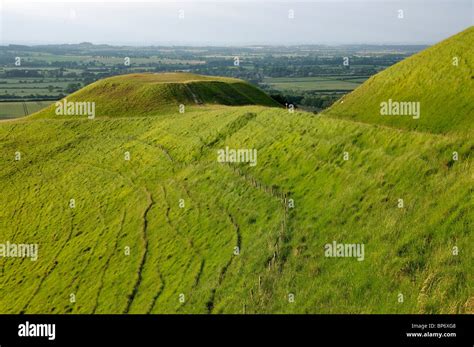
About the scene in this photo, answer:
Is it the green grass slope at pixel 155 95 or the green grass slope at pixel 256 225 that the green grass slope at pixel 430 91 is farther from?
the green grass slope at pixel 155 95

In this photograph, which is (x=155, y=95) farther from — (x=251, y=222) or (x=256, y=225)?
(x=256, y=225)

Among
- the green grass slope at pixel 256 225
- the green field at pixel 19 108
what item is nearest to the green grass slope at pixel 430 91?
the green grass slope at pixel 256 225

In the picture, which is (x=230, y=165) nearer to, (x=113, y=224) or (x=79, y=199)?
(x=113, y=224)

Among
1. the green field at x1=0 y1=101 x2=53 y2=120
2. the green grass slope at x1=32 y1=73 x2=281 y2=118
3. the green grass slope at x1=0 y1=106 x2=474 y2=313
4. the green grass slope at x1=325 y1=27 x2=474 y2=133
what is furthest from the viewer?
the green field at x1=0 y1=101 x2=53 y2=120

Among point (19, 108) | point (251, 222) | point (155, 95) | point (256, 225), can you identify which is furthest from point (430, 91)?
point (19, 108)

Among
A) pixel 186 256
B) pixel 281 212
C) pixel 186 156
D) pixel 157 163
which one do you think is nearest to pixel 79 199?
pixel 157 163

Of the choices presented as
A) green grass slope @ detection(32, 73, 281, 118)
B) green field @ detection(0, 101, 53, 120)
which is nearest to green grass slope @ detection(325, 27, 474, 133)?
green grass slope @ detection(32, 73, 281, 118)

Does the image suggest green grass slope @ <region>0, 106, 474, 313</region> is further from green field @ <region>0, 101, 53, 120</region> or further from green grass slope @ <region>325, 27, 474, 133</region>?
green field @ <region>0, 101, 53, 120</region>

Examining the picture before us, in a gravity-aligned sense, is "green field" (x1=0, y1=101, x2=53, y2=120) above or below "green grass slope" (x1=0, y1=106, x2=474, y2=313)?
above
